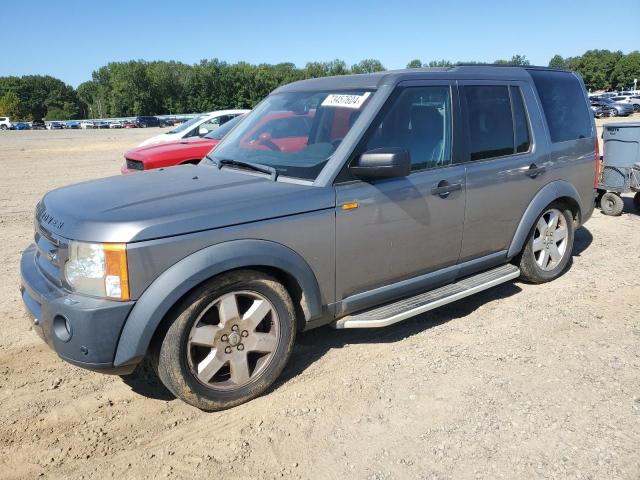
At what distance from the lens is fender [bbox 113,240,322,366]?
283 cm

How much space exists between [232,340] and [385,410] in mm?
1024

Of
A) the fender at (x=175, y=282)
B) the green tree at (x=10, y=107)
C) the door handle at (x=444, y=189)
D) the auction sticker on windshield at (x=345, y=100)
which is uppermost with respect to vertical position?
the green tree at (x=10, y=107)

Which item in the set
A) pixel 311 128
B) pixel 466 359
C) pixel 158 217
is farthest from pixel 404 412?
pixel 311 128

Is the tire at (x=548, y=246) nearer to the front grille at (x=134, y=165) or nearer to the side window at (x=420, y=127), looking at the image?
the side window at (x=420, y=127)

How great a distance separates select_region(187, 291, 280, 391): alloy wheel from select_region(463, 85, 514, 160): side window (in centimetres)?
213

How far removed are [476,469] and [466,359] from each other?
3.90 ft

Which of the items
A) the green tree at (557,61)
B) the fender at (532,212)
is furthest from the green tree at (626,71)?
the fender at (532,212)

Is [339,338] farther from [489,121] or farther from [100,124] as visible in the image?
[100,124]

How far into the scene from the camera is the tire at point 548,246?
4992 millimetres

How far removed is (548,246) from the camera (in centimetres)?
519

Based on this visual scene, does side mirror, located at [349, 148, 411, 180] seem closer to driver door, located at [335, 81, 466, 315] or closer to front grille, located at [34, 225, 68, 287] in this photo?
driver door, located at [335, 81, 466, 315]

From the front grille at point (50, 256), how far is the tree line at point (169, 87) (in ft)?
358

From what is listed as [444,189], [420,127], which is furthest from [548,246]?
[420,127]

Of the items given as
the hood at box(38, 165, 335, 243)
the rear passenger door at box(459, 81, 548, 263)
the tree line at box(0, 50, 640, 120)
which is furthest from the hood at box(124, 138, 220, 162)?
the tree line at box(0, 50, 640, 120)
